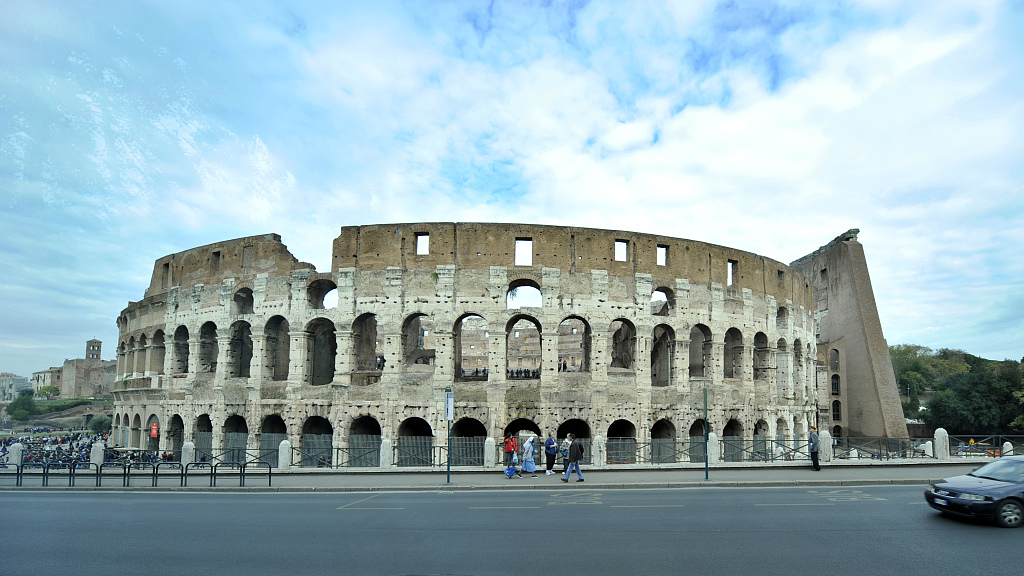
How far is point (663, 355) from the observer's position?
31578 mm

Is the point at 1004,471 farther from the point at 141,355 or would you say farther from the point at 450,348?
the point at 141,355

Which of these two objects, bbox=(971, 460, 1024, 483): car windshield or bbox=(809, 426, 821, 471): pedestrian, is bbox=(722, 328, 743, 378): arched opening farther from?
bbox=(971, 460, 1024, 483): car windshield

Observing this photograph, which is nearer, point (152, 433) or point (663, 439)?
point (663, 439)

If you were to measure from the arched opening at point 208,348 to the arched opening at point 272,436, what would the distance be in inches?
183

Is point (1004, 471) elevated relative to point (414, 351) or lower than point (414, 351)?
lower

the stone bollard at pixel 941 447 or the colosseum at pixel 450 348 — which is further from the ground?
the colosseum at pixel 450 348

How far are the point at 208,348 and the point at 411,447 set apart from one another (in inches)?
534

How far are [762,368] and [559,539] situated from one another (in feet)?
83.8

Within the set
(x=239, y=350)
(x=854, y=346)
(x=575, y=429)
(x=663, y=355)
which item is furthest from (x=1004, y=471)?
(x=854, y=346)

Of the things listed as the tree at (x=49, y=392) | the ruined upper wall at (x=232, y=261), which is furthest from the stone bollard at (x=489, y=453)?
the tree at (x=49, y=392)

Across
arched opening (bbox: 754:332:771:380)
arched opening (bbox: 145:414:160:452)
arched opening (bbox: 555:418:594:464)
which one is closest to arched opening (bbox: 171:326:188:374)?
arched opening (bbox: 145:414:160:452)

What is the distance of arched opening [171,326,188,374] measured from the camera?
30812 mm

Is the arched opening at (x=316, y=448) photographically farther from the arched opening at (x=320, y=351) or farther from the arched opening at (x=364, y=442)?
the arched opening at (x=320, y=351)

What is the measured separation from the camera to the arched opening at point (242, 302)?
93.1 feet
